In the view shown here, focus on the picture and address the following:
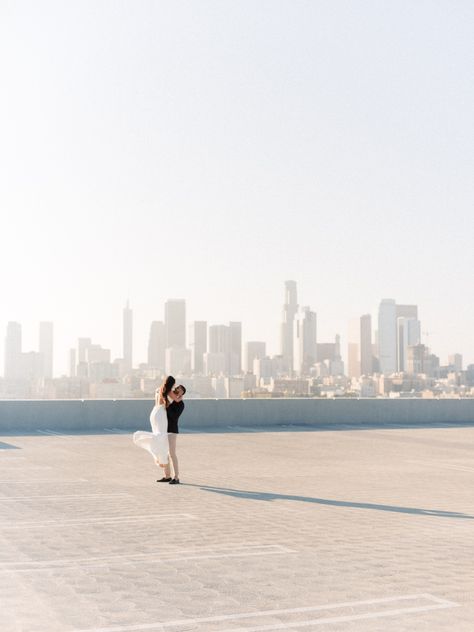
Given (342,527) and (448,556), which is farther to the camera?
(342,527)

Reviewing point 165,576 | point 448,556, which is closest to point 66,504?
point 165,576

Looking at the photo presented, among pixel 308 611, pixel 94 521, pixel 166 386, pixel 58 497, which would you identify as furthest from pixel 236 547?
pixel 166 386

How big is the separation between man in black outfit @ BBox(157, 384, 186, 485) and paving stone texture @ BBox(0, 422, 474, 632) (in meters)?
0.28

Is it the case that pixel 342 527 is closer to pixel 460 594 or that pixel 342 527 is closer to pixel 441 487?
pixel 460 594

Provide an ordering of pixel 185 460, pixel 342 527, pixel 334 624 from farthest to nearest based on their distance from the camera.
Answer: pixel 185 460 < pixel 342 527 < pixel 334 624

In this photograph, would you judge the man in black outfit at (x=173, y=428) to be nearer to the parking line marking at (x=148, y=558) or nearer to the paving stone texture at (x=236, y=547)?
the paving stone texture at (x=236, y=547)

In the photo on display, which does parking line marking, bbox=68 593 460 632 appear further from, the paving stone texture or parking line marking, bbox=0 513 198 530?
parking line marking, bbox=0 513 198 530

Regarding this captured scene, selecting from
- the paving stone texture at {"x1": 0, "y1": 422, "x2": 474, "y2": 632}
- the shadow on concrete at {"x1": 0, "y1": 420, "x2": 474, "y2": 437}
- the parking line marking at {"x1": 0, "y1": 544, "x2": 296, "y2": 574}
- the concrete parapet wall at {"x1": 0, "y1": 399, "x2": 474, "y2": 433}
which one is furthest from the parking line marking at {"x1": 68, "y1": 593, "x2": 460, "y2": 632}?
the concrete parapet wall at {"x1": 0, "y1": 399, "x2": 474, "y2": 433}

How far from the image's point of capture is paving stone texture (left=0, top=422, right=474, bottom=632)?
601 cm

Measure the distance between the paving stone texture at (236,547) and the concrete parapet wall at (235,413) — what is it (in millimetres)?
10634

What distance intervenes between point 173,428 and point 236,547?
5.62 metres

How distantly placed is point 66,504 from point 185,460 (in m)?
6.78

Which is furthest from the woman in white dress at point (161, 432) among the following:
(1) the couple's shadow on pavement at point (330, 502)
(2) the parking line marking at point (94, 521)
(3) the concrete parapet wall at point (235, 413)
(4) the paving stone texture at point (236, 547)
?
(3) the concrete parapet wall at point (235, 413)

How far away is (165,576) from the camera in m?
7.16
